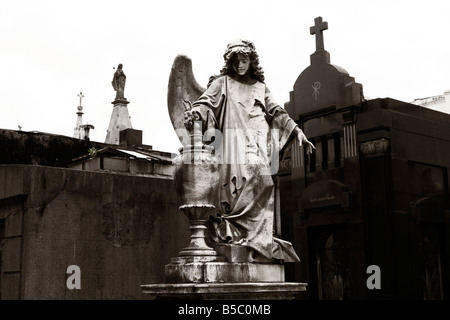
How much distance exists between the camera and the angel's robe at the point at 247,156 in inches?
237

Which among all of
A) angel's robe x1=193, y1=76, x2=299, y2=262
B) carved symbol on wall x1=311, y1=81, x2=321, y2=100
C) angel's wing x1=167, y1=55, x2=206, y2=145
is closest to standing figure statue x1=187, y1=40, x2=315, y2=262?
angel's robe x1=193, y1=76, x2=299, y2=262

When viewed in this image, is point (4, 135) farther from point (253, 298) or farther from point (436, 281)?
point (436, 281)

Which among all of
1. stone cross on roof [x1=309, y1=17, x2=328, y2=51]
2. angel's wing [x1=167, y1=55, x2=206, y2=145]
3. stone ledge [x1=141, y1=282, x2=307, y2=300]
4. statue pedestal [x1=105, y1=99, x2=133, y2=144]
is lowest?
stone ledge [x1=141, y1=282, x2=307, y2=300]

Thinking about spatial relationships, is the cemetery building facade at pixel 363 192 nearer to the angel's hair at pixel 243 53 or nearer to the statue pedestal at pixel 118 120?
the angel's hair at pixel 243 53

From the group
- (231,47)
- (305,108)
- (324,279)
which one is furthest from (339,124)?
(231,47)

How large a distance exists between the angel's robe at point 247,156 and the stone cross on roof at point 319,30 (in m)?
5.32

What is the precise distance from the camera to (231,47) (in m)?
6.62

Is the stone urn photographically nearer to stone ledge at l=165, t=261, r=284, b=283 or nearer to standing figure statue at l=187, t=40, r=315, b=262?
stone ledge at l=165, t=261, r=284, b=283

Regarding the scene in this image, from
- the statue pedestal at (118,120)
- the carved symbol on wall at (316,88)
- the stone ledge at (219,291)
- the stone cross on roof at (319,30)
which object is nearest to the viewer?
the stone ledge at (219,291)

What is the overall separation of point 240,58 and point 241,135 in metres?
0.94

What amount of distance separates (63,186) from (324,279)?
248 inches

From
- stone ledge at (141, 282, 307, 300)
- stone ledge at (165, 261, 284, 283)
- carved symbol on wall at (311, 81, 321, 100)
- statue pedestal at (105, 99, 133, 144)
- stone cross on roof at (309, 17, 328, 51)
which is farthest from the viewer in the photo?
statue pedestal at (105, 99, 133, 144)

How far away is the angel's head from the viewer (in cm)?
658

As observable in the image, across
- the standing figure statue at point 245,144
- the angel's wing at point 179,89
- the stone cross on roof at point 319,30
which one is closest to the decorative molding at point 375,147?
the stone cross on roof at point 319,30
